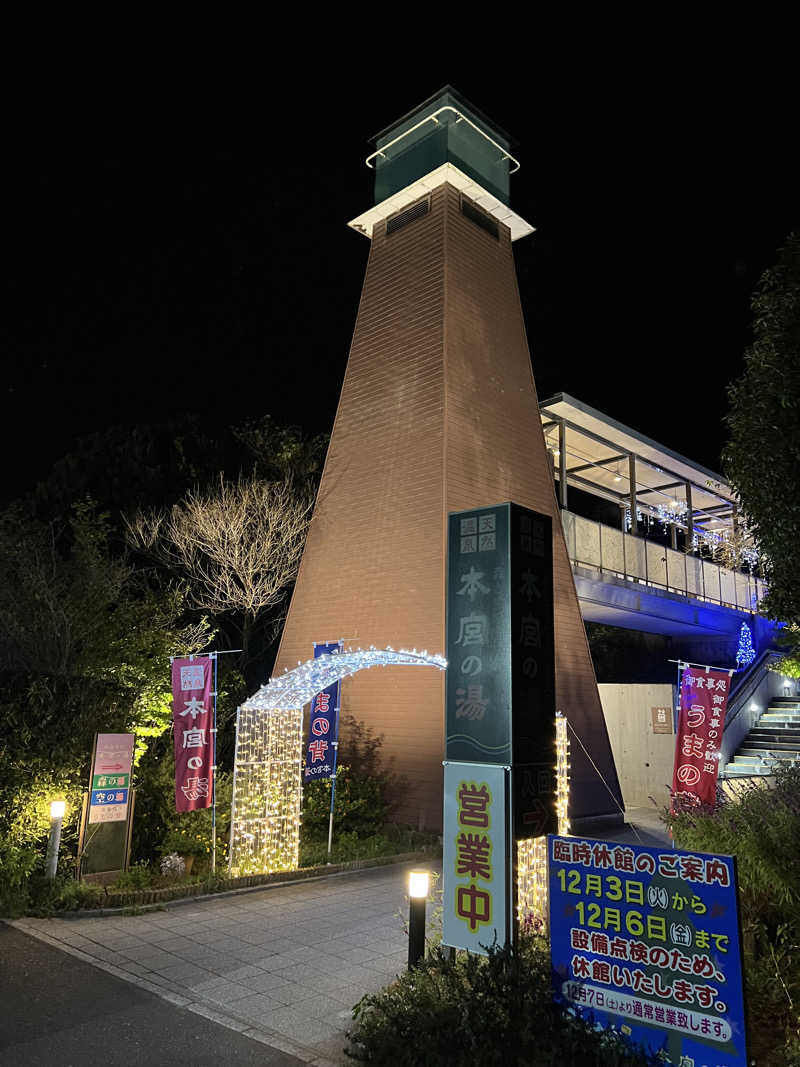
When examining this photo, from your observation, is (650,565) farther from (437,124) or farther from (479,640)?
(479,640)

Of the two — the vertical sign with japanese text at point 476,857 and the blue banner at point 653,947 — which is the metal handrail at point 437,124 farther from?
the blue banner at point 653,947

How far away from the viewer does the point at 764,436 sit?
5223 mm

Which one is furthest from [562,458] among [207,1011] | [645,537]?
[207,1011]

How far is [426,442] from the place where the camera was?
1184cm

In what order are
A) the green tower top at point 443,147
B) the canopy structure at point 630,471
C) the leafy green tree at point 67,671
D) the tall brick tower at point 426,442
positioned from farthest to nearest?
the canopy structure at point 630,471 → the green tower top at point 443,147 → the tall brick tower at point 426,442 → the leafy green tree at point 67,671

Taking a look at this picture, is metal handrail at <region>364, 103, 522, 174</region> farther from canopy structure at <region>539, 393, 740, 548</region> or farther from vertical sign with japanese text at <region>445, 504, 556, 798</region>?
vertical sign with japanese text at <region>445, 504, 556, 798</region>

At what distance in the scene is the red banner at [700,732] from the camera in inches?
403

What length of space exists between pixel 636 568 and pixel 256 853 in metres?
9.88

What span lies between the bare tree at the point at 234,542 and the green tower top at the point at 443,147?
726cm

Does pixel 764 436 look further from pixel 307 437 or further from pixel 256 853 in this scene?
pixel 307 437

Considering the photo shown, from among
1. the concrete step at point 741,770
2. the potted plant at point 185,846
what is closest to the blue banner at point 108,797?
the potted plant at point 185,846

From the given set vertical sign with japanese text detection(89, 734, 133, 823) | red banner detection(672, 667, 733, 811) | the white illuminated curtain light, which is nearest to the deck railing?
red banner detection(672, 667, 733, 811)

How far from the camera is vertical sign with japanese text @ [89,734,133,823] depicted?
7938mm

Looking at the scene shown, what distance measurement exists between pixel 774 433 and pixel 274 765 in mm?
6579
